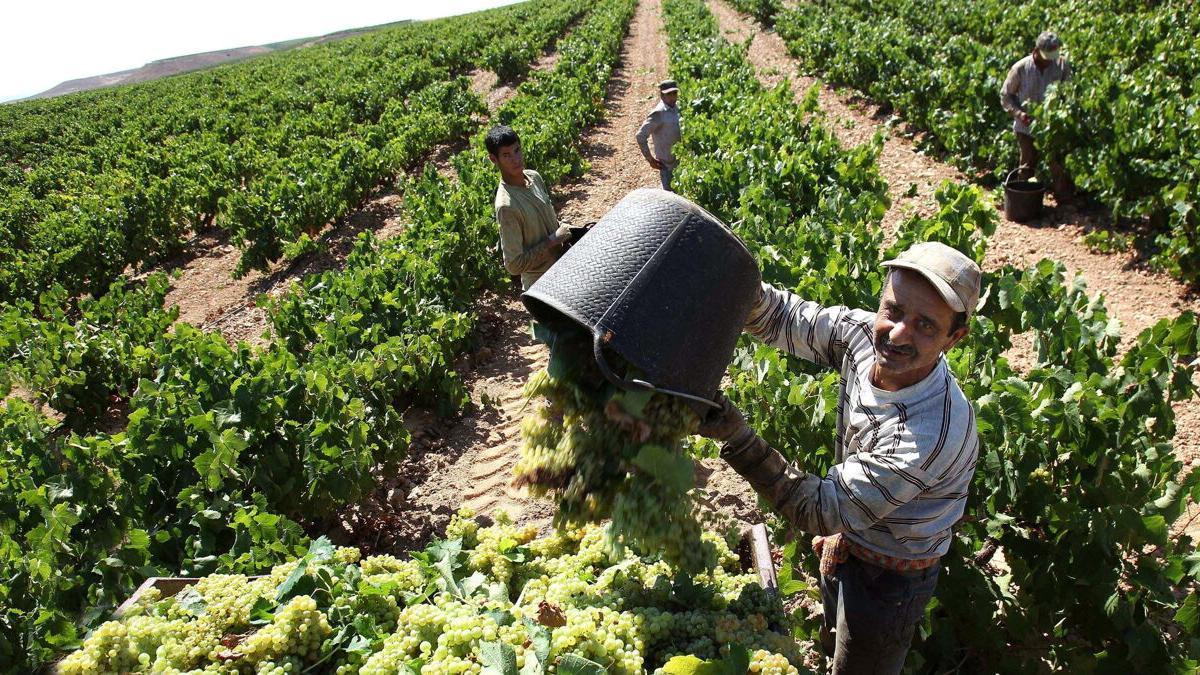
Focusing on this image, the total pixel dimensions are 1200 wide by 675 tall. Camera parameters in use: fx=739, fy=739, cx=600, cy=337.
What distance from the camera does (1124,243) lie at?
24.4 feet

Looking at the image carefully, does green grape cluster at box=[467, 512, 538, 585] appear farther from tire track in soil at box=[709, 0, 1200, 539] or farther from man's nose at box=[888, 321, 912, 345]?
tire track in soil at box=[709, 0, 1200, 539]

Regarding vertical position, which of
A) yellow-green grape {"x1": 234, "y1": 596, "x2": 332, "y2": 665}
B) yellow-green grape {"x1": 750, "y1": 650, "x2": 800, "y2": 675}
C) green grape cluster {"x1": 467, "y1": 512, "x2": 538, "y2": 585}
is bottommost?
green grape cluster {"x1": 467, "y1": 512, "x2": 538, "y2": 585}

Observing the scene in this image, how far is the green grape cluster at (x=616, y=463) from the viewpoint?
6.79ft

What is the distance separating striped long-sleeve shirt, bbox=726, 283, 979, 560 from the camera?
210 cm

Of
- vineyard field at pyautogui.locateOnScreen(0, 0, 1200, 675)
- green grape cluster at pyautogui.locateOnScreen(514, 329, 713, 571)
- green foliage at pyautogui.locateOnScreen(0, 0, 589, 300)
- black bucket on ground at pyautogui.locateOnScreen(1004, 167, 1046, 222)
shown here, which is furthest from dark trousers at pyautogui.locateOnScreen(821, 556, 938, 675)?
green foliage at pyautogui.locateOnScreen(0, 0, 589, 300)

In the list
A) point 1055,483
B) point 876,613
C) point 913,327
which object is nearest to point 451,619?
point 876,613

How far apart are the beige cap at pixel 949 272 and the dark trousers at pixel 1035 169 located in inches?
319

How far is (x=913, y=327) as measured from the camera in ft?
6.99

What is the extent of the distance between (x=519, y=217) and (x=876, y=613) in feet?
10.6

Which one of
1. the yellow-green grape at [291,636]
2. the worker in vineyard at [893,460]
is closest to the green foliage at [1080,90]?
the worker in vineyard at [893,460]

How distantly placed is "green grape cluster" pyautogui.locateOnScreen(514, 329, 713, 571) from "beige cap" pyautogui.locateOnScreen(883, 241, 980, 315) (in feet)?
2.51

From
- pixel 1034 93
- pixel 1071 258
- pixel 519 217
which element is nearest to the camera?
pixel 519 217

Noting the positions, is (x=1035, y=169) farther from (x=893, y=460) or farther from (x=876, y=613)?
(x=893, y=460)

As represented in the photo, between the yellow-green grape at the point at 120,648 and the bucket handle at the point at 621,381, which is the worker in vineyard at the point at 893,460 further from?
the yellow-green grape at the point at 120,648
